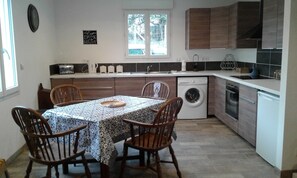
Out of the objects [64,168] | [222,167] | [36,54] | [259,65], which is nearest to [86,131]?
[64,168]

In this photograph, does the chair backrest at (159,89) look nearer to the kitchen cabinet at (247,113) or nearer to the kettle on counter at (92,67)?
the kitchen cabinet at (247,113)

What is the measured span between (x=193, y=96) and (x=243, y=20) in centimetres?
166

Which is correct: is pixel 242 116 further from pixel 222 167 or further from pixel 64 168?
pixel 64 168

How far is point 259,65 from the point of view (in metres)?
4.60

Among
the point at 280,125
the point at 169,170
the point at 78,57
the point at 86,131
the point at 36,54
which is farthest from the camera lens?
the point at 78,57

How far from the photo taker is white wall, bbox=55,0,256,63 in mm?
5367

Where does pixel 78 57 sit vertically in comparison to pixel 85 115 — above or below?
above

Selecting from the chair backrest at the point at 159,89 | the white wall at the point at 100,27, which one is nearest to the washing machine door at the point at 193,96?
the white wall at the point at 100,27

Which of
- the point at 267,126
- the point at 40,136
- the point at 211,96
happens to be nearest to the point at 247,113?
the point at 267,126

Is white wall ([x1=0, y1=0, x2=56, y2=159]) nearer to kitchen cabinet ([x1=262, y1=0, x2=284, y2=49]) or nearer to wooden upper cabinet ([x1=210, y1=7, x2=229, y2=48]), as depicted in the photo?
wooden upper cabinet ([x1=210, y1=7, x2=229, y2=48])

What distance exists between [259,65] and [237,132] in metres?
1.33

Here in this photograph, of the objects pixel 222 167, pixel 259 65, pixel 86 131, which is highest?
pixel 259 65

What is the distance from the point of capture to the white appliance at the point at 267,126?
301 cm

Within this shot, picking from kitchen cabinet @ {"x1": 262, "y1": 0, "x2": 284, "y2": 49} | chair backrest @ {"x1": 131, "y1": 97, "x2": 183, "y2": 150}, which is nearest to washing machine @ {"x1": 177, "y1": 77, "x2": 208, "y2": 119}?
kitchen cabinet @ {"x1": 262, "y1": 0, "x2": 284, "y2": 49}
